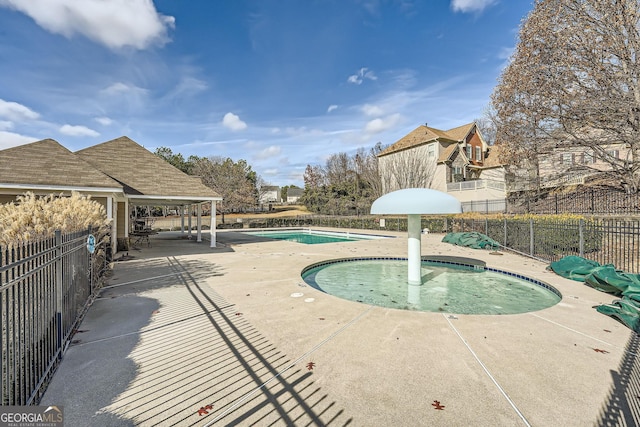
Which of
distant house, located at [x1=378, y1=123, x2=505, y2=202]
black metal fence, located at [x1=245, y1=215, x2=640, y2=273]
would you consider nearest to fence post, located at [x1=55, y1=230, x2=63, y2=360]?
black metal fence, located at [x1=245, y1=215, x2=640, y2=273]

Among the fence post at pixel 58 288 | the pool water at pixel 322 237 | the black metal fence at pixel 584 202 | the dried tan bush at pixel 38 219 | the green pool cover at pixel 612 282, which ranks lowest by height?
the pool water at pixel 322 237

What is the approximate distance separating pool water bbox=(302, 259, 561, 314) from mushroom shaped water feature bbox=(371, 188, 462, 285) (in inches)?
27.8

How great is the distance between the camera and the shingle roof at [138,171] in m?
12.3

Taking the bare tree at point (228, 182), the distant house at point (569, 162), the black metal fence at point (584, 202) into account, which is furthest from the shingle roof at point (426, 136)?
the bare tree at point (228, 182)

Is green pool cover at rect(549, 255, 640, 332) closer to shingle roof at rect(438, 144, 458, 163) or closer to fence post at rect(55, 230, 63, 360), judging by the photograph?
fence post at rect(55, 230, 63, 360)

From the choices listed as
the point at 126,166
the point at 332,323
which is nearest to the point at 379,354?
the point at 332,323

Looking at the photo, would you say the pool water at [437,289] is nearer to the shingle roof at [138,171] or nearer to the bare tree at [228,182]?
the shingle roof at [138,171]

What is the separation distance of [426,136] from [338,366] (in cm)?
3028

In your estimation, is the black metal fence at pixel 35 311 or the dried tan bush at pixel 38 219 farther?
the dried tan bush at pixel 38 219

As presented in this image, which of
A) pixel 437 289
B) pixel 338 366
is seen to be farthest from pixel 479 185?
pixel 338 366

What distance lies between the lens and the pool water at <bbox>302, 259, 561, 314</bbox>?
5.69m

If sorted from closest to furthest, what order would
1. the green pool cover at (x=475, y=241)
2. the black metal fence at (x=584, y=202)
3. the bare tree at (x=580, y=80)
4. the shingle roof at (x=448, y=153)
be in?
1. the bare tree at (x=580, y=80)
2. the green pool cover at (x=475, y=241)
3. the black metal fence at (x=584, y=202)
4. the shingle roof at (x=448, y=153)

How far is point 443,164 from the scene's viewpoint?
2770 cm

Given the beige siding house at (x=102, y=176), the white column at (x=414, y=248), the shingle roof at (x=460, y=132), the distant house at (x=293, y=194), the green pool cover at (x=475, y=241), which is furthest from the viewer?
the distant house at (x=293, y=194)
